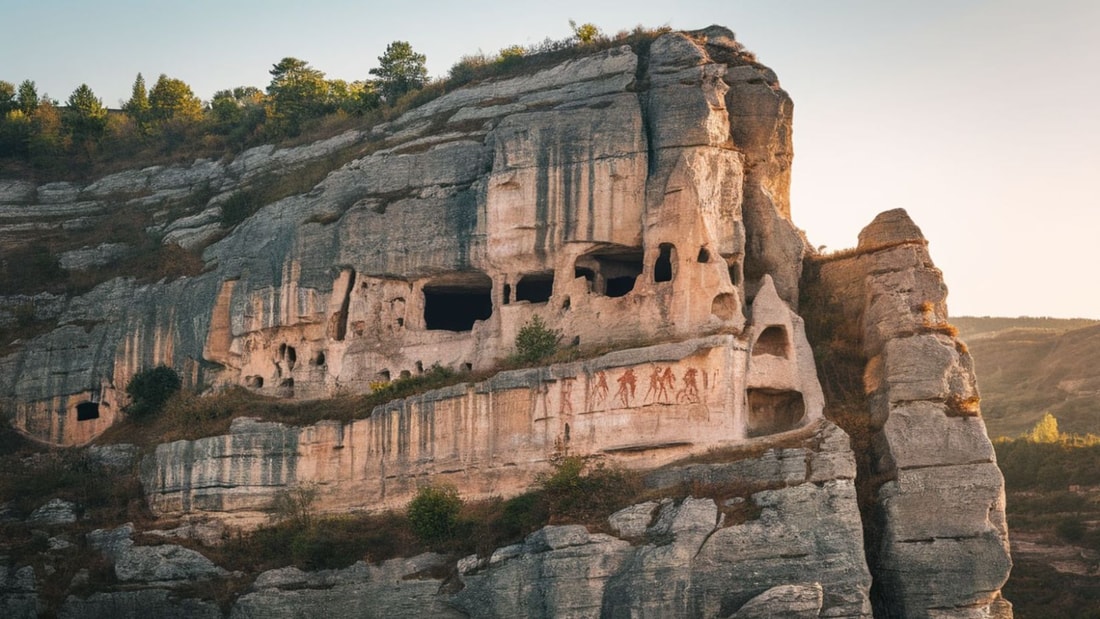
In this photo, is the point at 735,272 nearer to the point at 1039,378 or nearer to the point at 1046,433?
the point at 1046,433

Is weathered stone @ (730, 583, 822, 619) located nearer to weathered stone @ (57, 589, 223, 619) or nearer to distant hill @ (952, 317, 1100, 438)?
weathered stone @ (57, 589, 223, 619)

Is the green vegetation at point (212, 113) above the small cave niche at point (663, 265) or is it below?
above

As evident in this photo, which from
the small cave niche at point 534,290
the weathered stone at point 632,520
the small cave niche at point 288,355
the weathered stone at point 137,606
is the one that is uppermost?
the small cave niche at point 534,290

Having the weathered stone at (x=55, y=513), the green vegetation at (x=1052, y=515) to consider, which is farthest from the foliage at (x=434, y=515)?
the green vegetation at (x=1052, y=515)

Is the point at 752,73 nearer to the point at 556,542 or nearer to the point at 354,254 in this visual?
the point at 354,254

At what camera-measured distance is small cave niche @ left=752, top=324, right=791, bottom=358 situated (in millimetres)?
44094

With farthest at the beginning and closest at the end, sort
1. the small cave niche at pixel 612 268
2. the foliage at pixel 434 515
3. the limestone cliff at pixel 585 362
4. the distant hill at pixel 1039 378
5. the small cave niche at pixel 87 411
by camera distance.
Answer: the distant hill at pixel 1039 378 → the small cave niche at pixel 87 411 → the small cave niche at pixel 612 268 → the foliage at pixel 434 515 → the limestone cliff at pixel 585 362

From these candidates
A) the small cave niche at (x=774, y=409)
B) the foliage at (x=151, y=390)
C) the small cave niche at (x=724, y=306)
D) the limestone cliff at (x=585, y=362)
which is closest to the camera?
the limestone cliff at (x=585, y=362)

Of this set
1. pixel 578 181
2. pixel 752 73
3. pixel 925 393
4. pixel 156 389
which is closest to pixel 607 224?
pixel 578 181

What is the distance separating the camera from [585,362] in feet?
145

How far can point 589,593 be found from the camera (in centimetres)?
3891

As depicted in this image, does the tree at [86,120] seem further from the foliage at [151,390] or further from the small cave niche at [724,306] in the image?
the small cave niche at [724,306]

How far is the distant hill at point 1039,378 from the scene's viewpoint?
6725cm

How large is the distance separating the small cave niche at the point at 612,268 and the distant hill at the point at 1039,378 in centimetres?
2327
